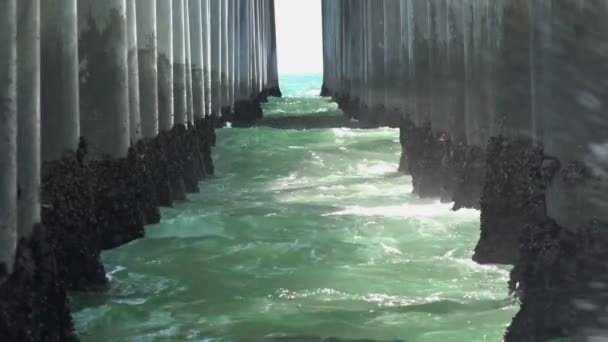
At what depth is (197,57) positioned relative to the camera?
2061 centimetres

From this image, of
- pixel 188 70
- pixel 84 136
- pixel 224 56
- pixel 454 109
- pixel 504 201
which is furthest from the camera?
pixel 224 56

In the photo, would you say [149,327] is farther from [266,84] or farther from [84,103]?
[266,84]

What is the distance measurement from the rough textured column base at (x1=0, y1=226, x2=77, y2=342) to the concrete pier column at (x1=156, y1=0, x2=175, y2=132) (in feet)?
26.1

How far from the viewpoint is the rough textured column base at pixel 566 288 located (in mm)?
6016

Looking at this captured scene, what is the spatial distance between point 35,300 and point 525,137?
4377 mm

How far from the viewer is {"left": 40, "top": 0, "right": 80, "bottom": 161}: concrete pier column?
8.80 metres

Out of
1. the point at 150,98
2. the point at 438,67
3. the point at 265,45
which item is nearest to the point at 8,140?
the point at 150,98

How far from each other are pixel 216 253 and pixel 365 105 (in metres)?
19.0

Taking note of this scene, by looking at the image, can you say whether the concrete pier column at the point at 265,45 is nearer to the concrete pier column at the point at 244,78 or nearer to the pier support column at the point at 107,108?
the concrete pier column at the point at 244,78

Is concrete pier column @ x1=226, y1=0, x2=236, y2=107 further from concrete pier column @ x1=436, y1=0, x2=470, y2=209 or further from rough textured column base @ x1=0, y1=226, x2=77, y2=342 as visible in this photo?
rough textured column base @ x1=0, y1=226, x2=77, y2=342

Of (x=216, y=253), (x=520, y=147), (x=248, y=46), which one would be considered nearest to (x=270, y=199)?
(x=216, y=253)

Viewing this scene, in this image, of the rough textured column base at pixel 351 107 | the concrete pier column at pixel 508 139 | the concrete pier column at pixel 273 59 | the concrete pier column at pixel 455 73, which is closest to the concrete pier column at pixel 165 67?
the concrete pier column at pixel 455 73

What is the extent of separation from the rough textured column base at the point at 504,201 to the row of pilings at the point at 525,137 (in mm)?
11

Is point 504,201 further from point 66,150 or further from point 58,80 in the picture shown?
point 58,80
